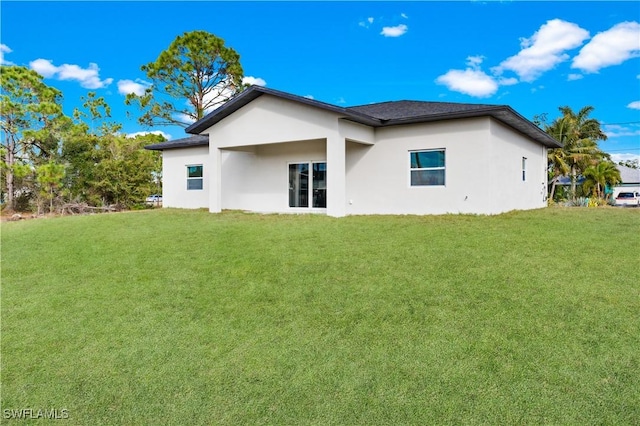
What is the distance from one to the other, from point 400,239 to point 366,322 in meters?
4.17

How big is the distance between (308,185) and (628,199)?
1280 inches

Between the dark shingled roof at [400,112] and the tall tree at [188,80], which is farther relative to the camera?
the tall tree at [188,80]

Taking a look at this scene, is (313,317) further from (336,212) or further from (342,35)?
(342,35)

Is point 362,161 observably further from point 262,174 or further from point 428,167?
point 262,174

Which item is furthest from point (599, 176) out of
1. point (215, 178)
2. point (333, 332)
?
point (333, 332)

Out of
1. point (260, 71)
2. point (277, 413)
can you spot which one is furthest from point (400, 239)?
point (260, 71)

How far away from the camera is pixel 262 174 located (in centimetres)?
1669

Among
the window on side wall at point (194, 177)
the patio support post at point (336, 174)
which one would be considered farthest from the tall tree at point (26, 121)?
the patio support post at point (336, 174)

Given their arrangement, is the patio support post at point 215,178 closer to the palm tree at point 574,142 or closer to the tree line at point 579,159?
the tree line at point 579,159

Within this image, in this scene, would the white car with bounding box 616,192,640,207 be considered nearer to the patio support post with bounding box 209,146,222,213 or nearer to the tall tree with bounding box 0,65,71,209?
the patio support post with bounding box 209,146,222,213

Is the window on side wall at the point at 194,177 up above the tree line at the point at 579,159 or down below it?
below

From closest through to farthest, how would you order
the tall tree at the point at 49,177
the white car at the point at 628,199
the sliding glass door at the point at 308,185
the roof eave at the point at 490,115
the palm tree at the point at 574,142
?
the roof eave at the point at 490,115 < the sliding glass door at the point at 308,185 < the tall tree at the point at 49,177 < the palm tree at the point at 574,142 < the white car at the point at 628,199

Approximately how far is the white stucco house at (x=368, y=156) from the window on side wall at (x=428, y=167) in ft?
0.11

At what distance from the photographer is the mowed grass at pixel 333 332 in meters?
3.60
